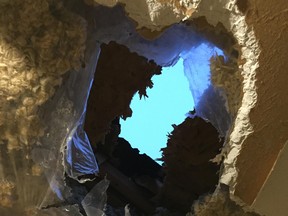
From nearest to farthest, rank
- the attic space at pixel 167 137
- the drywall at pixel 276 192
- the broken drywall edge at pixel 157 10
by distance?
the broken drywall edge at pixel 157 10 < the drywall at pixel 276 192 < the attic space at pixel 167 137

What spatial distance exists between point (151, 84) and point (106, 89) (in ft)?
0.37

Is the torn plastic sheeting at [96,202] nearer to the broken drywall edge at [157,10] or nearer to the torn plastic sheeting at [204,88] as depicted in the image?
the torn plastic sheeting at [204,88]

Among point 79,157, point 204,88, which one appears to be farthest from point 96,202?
point 204,88

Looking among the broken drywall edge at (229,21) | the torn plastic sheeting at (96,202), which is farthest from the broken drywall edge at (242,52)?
the torn plastic sheeting at (96,202)

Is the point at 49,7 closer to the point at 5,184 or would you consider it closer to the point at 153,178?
the point at 5,184

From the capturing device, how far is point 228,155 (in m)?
1.02

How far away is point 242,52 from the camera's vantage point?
94 centimetres

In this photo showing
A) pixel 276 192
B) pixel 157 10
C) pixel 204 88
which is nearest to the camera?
pixel 157 10

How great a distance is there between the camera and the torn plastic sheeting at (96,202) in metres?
1.09

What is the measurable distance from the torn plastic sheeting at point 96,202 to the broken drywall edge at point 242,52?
26 cm

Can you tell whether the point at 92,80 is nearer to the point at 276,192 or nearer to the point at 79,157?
the point at 79,157

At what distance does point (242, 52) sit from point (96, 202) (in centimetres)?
40

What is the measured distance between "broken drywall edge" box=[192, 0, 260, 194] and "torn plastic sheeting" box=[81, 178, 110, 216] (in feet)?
0.85

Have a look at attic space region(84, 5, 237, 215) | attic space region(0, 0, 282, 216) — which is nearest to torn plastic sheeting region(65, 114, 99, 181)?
attic space region(0, 0, 282, 216)
